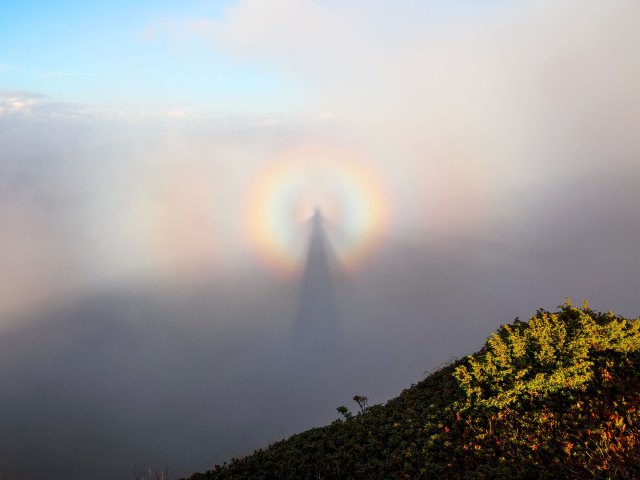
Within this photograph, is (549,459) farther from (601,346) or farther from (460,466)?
(601,346)

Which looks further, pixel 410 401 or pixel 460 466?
pixel 410 401

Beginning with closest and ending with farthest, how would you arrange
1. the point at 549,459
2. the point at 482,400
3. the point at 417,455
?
the point at 549,459 → the point at 417,455 → the point at 482,400

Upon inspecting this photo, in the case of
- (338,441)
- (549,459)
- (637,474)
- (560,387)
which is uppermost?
(338,441)

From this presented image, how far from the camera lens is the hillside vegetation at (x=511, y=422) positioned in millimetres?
10742

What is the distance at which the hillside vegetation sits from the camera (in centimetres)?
1074

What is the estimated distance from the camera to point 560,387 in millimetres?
12773

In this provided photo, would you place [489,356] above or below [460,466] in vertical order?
above

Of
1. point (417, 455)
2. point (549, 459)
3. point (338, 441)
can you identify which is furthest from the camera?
point (338, 441)

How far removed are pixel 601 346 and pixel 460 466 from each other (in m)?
5.51

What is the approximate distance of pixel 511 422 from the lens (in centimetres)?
1215

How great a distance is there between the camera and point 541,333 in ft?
47.0

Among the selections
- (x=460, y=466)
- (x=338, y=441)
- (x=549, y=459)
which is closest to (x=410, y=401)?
(x=338, y=441)

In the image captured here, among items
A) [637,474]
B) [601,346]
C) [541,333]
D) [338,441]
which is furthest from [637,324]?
[338,441]

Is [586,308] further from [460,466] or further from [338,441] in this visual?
[338,441]
